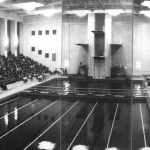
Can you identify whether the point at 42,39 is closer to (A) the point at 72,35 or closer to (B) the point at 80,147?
(B) the point at 80,147

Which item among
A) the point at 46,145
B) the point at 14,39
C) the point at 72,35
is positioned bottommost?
the point at 46,145

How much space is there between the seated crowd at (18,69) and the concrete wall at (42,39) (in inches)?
22.0

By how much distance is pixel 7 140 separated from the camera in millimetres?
5230

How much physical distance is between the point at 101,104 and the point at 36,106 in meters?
2.29

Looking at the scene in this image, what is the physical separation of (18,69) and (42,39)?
359 centimetres

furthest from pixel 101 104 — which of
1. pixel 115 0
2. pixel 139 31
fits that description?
pixel 139 31

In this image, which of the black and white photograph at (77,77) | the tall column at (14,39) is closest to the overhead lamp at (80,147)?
the black and white photograph at (77,77)

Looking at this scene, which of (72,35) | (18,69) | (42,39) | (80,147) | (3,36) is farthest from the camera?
(42,39)

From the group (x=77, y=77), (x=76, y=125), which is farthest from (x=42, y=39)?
(x=77, y=77)

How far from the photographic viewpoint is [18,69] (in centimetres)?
1322

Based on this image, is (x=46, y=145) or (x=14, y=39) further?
(x=14, y=39)

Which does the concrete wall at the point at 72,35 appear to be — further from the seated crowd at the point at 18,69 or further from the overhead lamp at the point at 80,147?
the seated crowd at the point at 18,69

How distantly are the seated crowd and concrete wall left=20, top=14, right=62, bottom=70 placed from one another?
0.56m

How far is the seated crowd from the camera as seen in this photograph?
11727mm
